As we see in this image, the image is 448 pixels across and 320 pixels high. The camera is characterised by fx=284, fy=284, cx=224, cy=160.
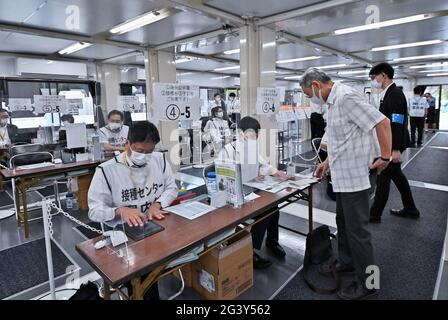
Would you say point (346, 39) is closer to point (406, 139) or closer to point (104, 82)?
point (406, 139)

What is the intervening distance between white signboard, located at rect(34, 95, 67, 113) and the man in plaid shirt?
4.84 m

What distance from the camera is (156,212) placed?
5.65ft

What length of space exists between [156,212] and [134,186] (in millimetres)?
242

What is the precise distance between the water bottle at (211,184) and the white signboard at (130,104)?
13.9 ft

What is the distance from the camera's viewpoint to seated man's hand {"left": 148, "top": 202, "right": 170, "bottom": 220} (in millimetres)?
1684

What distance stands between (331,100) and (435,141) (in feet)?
30.6

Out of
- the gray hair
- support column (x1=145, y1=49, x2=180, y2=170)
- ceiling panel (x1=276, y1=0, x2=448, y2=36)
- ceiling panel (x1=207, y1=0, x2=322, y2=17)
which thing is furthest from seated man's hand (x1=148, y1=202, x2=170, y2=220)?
support column (x1=145, y1=49, x2=180, y2=170)

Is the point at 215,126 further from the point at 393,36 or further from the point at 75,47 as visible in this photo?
the point at 393,36

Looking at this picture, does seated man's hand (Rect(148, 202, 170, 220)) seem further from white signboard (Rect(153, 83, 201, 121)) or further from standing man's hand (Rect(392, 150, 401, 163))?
standing man's hand (Rect(392, 150, 401, 163))

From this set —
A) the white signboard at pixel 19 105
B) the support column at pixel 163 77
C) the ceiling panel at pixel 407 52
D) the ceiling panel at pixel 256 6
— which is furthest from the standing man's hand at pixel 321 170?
the white signboard at pixel 19 105

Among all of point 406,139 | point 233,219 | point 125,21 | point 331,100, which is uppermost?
point 125,21

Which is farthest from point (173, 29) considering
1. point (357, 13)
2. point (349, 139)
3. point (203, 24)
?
point (349, 139)
